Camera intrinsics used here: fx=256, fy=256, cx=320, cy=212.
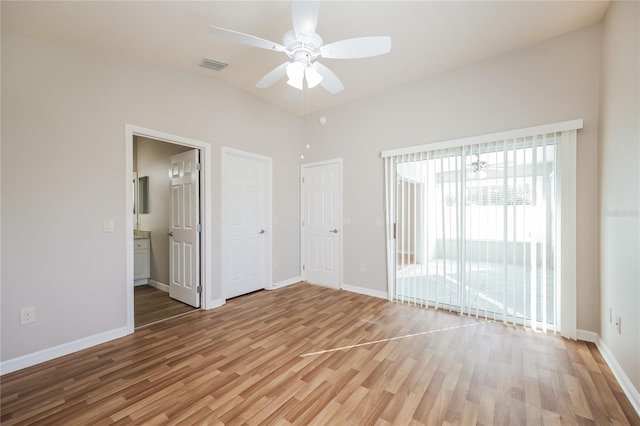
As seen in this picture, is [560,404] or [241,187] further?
[241,187]

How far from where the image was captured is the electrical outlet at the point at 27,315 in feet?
7.14

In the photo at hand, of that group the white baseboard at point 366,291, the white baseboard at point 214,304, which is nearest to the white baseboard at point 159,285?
the white baseboard at point 214,304

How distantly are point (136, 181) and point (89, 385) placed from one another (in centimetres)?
364

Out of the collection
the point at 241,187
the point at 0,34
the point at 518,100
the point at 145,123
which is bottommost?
the point at 241,187

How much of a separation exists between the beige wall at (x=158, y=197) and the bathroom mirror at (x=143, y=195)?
82 mm

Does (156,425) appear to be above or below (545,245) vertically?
below

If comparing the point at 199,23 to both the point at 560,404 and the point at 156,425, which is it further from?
the point at 560,404

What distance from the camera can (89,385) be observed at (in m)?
1.93

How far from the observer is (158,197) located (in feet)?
14.1

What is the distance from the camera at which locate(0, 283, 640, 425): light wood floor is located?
5.32 feet

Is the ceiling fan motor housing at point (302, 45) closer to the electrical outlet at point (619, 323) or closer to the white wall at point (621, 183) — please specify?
the white wall at point (621, 183)

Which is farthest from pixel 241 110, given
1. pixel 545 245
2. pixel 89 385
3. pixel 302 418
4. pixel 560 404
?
pixel 560 404

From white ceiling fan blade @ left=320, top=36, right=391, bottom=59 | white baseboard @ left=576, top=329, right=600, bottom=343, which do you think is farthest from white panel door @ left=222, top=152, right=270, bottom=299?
white baseboard @ left=576, top=329, right=600, bottom=343

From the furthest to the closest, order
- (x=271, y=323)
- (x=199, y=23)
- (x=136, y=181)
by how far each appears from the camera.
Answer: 1. (x=136, y=181)
2. (x=271, y=323)
3. (x=199, y=23)
